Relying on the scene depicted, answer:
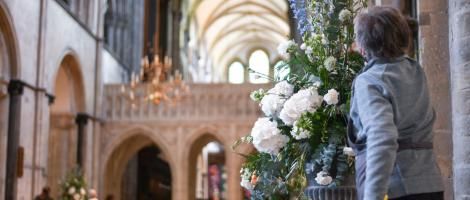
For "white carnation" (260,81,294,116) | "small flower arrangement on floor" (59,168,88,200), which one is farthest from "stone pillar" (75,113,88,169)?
"white carnation" (260,81,294,116)

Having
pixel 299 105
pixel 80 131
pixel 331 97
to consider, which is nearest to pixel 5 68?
pixel 80 131

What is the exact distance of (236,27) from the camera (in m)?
41.0

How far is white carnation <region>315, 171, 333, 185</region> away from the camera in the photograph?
2994 millimetres

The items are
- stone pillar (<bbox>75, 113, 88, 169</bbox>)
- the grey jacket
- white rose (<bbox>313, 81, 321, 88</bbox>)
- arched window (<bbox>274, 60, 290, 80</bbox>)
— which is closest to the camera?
the grey jacket

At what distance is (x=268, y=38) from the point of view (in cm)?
4341

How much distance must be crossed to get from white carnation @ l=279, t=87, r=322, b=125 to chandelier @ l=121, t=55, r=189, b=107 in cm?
1340

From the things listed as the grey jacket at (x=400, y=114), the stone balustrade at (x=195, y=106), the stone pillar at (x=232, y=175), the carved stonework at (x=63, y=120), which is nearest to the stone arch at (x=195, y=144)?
the stone pillar at (x=232, y=175)

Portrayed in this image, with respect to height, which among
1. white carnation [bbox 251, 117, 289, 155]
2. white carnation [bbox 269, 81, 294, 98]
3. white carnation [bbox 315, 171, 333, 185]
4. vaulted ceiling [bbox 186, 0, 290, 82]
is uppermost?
vaulted ceiling [bbox 186, 0, 290, 82]

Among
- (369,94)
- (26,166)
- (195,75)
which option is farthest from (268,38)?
(369,94)

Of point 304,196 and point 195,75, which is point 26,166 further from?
point 195,75

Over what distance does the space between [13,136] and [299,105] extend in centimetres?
1060

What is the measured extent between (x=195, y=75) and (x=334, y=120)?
34031mm

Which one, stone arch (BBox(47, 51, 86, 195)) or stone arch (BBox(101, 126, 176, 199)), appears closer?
stone arch (BBox(47, 51, 86, 195))

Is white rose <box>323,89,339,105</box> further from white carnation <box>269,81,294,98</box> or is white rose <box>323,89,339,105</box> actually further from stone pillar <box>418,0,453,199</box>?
stone pillar <box>418,0,453,199</box>
